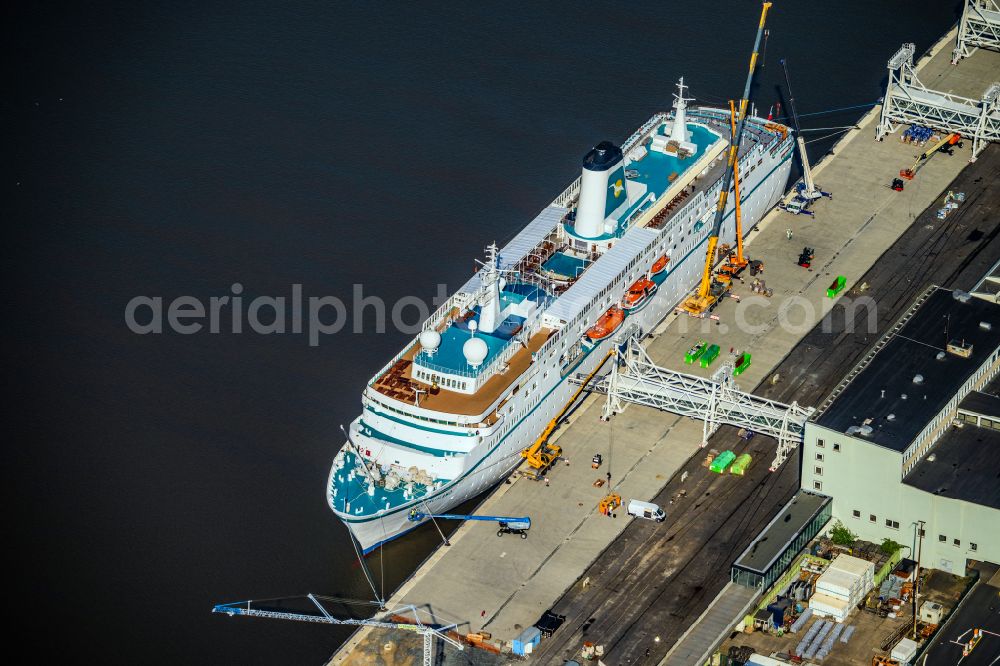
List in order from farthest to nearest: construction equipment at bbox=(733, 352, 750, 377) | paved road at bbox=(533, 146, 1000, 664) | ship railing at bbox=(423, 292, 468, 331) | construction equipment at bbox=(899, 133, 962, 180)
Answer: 1. construction equipment at bbox=(899, 133, 962, 180)
2. construction equipment at bbox=(733, 352, 750, 377)
3. ship railing at bbox=(423, 292, 468, 331)
4. paved road at bbox=(533, 146, 1000, 664)

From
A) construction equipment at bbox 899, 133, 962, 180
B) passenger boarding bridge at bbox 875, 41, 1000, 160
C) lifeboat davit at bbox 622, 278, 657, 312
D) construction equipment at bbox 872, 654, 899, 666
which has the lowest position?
construction equipment at bbox 872, 654, 899, 666

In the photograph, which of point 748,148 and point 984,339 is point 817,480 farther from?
point 748,148

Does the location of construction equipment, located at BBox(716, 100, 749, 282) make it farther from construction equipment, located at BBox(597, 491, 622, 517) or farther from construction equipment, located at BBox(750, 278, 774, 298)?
construction equipment, located at BBox(597, 491, 622, 517)

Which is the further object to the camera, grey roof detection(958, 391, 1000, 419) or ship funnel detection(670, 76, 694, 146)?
ship funnel detection(670, 76, 694, 146)

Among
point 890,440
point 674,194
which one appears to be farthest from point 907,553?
point 674,194

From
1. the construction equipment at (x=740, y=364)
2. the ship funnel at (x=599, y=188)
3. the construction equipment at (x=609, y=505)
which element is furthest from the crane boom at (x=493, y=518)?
the ship funnel at (x=599, y=188)

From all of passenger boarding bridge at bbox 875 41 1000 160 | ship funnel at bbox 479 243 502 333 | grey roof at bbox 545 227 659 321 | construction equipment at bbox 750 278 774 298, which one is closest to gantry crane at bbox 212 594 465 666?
ship funnel at bbox 479 243 502 333

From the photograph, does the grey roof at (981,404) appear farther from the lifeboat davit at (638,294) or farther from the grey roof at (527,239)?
the grey roof at (527,239)
